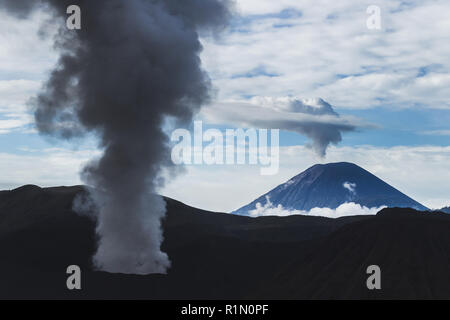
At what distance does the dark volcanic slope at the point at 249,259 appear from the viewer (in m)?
92.2

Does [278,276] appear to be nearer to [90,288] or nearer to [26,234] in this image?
[90,288]

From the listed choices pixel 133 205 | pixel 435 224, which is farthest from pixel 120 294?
pixel 435 224

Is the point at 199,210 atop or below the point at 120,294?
atop

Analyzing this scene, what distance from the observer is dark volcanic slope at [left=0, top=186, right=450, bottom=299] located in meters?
92.2

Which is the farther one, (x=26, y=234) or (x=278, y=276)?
(x=26, y=234)

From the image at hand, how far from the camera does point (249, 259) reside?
11294cm

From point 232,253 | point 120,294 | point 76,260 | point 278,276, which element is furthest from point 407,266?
point 76,260

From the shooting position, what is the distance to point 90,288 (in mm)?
97625
